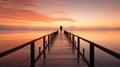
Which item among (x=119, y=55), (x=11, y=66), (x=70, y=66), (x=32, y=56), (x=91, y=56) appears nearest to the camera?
(x=119, y=55)

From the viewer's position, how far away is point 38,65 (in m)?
6.27

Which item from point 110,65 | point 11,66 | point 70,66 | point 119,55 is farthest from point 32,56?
point 110,65

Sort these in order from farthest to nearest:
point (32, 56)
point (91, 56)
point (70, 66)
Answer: point (70, 66) < point (32, 56) < point (91, 56)

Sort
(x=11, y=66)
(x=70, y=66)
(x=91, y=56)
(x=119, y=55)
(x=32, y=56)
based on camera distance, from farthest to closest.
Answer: (x=11, y=66) < (x=70, y=66) < (x=32, y=56) < (x=91, y=56) < (x=119, y=55)

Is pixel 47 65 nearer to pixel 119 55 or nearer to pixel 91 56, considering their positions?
pixel 91 56

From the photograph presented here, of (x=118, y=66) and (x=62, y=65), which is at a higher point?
(x=62, y=65)

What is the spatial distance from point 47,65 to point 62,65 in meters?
0.60

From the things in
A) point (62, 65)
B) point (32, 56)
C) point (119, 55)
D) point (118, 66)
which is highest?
point (119, 55)

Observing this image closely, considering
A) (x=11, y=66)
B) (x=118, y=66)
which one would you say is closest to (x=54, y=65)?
(x=11, y=66)

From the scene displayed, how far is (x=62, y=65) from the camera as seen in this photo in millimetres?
6328

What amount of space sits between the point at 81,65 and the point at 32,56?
97.2 inches

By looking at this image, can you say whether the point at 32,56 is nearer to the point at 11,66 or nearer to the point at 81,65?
the point at 81,65

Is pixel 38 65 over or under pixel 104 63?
over

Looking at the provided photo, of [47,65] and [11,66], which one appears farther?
[11,66]
